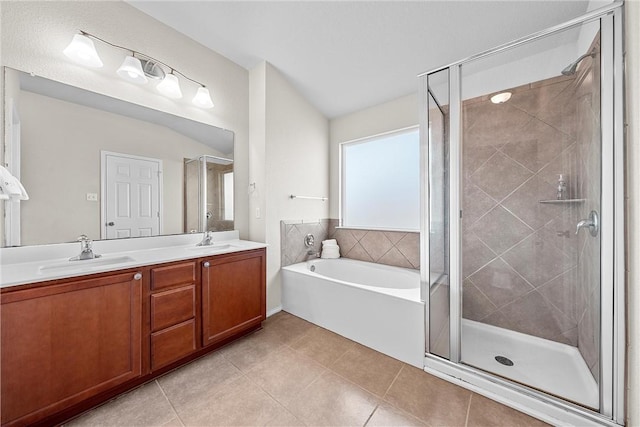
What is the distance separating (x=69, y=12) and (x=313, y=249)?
2844mm

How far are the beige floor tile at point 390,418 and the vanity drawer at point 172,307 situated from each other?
135 cm

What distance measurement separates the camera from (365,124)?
2.96 m

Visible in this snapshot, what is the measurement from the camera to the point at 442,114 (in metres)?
1.70

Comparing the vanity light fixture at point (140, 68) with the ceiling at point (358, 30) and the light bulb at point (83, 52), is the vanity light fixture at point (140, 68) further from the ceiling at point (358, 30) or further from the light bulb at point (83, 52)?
the ceiling at point (358, 30)

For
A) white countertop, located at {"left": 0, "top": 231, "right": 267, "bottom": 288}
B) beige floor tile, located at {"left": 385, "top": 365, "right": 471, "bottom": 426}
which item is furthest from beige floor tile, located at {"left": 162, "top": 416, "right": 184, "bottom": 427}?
beige floor tile, located at {"left": 385, "top": 365, "right": 471, "bottom": 426}

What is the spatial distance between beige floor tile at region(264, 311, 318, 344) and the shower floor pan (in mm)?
1311

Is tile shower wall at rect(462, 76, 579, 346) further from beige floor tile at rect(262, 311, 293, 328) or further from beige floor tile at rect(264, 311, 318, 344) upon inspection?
beige floor tile at rect(262, 311, 293, 328)

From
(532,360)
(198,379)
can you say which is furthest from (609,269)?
(198,379)

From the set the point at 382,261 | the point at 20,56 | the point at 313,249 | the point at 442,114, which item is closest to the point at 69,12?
the point at 20,56

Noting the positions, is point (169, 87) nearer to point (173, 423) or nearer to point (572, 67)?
point (173, 423)

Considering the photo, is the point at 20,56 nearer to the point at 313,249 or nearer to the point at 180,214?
the point at 180,214

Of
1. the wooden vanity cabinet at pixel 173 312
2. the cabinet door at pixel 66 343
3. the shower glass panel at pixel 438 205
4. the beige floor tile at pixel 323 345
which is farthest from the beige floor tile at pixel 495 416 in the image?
the cabinet door at pixel 66 343

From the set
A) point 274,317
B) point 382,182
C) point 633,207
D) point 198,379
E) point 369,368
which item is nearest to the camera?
point 633,207

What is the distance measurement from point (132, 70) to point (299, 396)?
256 centimetres
